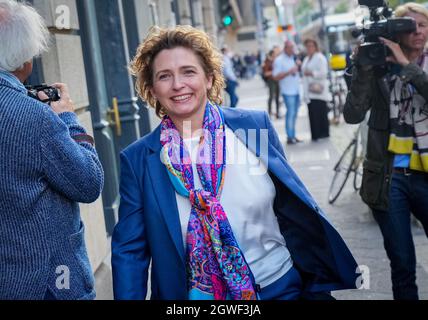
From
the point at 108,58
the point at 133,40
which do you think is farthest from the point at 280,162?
the point at 133,40

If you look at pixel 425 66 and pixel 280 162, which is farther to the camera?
pixel 425 66

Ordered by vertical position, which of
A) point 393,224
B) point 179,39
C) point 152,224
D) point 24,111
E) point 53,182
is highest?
point 179,39

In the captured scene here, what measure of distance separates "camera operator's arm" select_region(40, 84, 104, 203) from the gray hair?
0.68 feet

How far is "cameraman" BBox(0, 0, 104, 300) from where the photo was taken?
2.32m

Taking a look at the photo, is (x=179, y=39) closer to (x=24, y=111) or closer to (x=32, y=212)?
(x=24, y=111)

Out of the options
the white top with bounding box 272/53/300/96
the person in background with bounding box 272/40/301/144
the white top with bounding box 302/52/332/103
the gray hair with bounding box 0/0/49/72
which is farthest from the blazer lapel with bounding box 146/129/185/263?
the white top with bounding box 272/53/300/96

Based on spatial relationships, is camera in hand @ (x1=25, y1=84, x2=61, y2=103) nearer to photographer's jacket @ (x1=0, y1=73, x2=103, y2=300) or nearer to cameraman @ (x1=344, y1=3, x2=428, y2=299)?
photographer's jacket @ (x1=0, y1=73, x2=103, y2=300)

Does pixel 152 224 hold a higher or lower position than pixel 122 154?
lower

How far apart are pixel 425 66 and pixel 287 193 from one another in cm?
156

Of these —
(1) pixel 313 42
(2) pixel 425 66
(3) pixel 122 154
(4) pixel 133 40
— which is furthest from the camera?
(1) pixel 313 42

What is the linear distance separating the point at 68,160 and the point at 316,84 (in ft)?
35.6

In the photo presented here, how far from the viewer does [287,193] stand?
2.59m

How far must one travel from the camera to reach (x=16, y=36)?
2.43 meters

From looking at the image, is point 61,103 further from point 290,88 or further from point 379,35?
point 290,88
